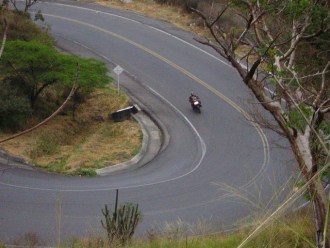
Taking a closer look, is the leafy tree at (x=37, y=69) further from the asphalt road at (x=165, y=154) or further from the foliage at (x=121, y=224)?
the foliage at (x=121, y=224)

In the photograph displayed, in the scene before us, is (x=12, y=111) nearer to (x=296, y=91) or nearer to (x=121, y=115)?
(x=121, y=115)

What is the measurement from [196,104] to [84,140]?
5363mm

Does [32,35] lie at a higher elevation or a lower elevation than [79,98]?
higher

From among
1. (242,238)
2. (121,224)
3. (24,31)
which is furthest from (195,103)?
(242,238)

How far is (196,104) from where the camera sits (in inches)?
1156

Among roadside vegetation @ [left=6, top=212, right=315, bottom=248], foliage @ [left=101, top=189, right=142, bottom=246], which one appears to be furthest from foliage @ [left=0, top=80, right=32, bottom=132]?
roadside vegetation @ [left=6, top=212, right=315, bottom=248]

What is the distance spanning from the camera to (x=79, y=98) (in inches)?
1156

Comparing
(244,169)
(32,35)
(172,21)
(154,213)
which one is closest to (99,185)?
(154,213)

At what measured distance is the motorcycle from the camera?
29391mm

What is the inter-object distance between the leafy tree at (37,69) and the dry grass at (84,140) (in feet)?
4.89

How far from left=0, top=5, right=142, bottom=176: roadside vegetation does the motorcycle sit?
2.68 meters

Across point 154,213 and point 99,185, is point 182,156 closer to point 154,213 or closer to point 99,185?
point 99,185

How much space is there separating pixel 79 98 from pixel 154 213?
12.7m

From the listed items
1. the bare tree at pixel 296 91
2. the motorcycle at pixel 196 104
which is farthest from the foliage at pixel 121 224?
the motorcycle at pixel 196 104
